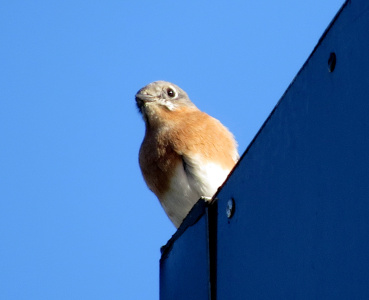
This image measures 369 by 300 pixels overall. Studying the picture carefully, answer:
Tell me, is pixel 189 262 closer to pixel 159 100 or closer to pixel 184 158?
pixel 184 158

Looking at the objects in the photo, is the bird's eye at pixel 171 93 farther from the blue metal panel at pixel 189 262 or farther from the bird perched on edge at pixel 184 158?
the blue metal panel at pixel 189 262

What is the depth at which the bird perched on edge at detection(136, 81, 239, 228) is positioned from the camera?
5969mm

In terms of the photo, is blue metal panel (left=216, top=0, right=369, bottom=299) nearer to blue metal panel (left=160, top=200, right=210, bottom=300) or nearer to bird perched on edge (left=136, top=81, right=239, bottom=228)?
blue metal panel (left=160, top=200, right=210, bottom=300)

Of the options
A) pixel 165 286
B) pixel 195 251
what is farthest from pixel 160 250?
pixel 195 251

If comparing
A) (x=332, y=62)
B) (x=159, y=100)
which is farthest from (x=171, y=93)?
(x=332, y=62)

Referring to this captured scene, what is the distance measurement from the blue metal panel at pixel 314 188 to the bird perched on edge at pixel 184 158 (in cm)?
260

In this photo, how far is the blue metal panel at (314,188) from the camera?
2311mm

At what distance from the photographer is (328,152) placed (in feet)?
8.27

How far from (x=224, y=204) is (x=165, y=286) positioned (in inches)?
36.8

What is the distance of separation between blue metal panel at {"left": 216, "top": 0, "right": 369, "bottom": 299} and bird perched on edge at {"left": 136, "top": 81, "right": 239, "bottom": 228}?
260 centimetres

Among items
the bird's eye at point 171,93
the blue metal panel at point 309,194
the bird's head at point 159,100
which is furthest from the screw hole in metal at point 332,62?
the bird's eye at point 171,93

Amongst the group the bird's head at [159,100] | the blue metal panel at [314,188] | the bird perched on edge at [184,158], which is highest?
the bird's head at [159,100]

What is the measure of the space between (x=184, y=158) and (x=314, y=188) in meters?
3.48

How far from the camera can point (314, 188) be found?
2.60 metres
